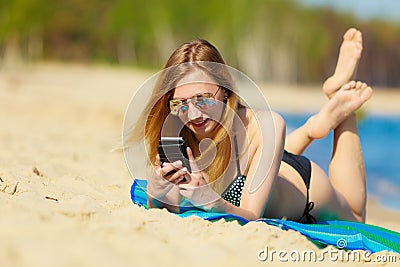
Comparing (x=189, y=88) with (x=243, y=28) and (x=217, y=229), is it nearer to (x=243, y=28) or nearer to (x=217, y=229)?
(x=217, y=229)

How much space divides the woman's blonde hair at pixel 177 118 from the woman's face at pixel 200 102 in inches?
1.1

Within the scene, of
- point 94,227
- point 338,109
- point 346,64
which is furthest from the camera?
point 346,64

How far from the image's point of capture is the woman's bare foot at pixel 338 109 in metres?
3.61

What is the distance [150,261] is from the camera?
1.81m

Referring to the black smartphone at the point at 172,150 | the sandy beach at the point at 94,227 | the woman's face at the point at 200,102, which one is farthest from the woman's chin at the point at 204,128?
the sandy beach at the point at 94,227

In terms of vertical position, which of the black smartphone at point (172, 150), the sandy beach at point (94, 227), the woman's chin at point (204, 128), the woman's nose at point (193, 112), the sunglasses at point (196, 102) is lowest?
the sandy beach at point (94, 227)

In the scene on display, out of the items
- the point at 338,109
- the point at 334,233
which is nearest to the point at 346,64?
the point at 338,109

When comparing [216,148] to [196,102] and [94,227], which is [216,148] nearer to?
[196,102]

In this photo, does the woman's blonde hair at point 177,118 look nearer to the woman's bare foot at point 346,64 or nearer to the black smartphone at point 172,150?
the black smartphone at point 172,150

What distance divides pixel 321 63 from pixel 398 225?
118ft

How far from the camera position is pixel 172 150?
267cm

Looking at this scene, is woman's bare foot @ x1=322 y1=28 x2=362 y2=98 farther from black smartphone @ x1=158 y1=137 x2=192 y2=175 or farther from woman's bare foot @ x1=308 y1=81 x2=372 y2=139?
black smartphone @ x1=158 y1=137 x2=192 y2=175

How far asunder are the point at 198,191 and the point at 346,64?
1813 millimetres

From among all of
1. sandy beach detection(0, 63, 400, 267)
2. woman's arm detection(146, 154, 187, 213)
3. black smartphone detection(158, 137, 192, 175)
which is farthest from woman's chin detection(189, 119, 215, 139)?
sandy beach detection(0, 63, 400, 267)
